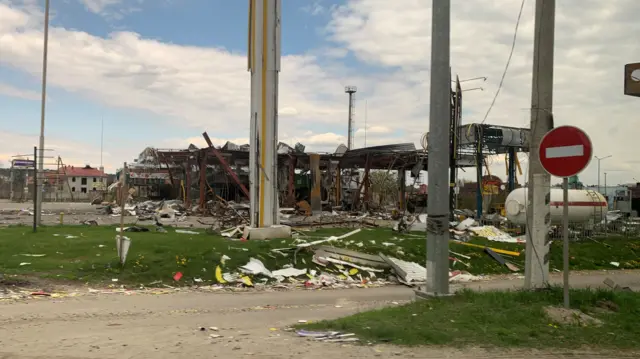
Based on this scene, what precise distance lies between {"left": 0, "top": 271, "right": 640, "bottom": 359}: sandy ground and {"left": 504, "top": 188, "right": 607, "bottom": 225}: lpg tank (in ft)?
39.1

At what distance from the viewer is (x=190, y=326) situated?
7.43 meters

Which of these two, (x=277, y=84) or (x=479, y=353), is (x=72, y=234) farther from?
(x=479, y=353)

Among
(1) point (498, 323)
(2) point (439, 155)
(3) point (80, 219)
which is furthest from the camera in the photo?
(3) point (80, 219)

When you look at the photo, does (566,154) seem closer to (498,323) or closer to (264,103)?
(498,323)

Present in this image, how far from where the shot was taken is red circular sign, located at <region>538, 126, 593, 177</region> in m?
6.81

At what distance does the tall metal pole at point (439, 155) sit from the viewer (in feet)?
26.3

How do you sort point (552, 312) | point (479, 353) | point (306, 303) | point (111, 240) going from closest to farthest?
point (479, 353) < point (552, 312) < point (306, 303) < point (111, 240)

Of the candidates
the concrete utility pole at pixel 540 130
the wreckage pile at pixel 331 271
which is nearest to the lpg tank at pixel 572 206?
the wreckage pile at pixel 331 271

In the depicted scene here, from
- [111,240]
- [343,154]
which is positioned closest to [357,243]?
[111,240]

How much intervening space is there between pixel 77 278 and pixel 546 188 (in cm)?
975

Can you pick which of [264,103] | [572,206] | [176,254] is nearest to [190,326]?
[176,254]

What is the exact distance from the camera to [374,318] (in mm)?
7074

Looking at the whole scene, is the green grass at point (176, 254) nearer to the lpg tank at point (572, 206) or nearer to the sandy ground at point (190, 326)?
the sandy ground at point (190, 326)

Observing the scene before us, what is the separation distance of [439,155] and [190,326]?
466cm
